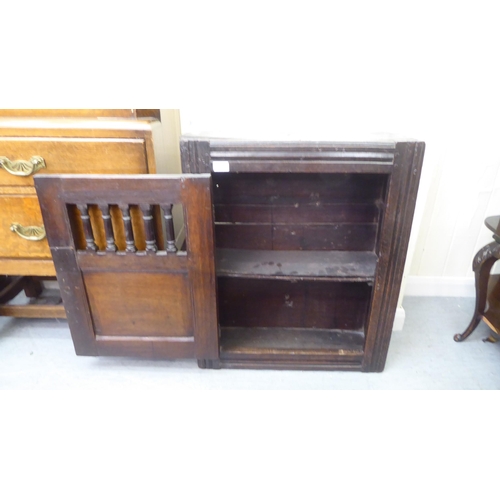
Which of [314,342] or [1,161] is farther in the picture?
[314,342]

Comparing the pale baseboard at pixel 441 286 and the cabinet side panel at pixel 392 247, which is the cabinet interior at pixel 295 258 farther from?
the pale baseboard at pixel 441 286

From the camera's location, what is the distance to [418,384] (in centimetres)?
114

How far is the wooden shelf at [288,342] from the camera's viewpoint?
1.17 m

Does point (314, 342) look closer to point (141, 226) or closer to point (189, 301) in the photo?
point (189, 301)

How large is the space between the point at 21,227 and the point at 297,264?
828mm

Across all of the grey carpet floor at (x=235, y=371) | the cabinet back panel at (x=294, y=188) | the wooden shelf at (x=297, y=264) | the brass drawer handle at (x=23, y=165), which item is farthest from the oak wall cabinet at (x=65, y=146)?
the grey carpet floor at (x=235, y=371)

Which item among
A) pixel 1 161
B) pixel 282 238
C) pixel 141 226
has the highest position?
pixel 1 161

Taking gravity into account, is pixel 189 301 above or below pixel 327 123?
below

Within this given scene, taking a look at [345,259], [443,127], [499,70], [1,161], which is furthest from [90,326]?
[443,127]

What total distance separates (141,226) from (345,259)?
0.63m

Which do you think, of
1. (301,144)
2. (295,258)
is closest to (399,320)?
(295,258)

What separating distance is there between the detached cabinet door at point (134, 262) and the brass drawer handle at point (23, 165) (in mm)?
100

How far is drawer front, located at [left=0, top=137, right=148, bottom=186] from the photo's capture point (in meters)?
0.91

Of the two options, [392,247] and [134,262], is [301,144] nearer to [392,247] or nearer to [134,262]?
[392,247]
